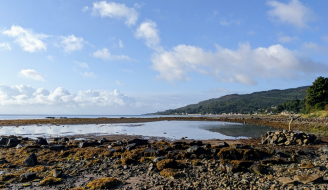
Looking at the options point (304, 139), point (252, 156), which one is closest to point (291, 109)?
point (304, 139)

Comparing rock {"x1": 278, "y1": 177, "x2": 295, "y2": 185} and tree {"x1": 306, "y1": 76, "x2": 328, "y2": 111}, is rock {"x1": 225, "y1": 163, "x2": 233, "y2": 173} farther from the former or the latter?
tree {"x1": 306, "y1": 76, "x2": 328, "y2": 111}

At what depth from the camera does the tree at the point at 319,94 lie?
69125 millimetres

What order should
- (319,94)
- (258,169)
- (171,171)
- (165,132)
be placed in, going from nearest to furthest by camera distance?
(258,169) < (171,171) < (165,132) < (319,94)

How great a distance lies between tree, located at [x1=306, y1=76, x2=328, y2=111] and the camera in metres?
69.1

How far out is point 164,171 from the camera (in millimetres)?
12344

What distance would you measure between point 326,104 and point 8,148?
285 ft

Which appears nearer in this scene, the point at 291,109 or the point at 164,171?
the point at 164,171

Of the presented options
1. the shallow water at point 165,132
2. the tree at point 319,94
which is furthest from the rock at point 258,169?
the tree at point 319,94

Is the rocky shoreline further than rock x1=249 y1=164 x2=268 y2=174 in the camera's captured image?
No

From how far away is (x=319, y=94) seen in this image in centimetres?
6881

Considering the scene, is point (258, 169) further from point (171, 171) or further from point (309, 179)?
point (171, 171)

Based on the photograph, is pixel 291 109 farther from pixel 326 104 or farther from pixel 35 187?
pixel 35 187

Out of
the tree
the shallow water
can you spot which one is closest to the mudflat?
the shallow water

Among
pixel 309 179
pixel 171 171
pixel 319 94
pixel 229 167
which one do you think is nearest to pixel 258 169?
pixel 229 167
